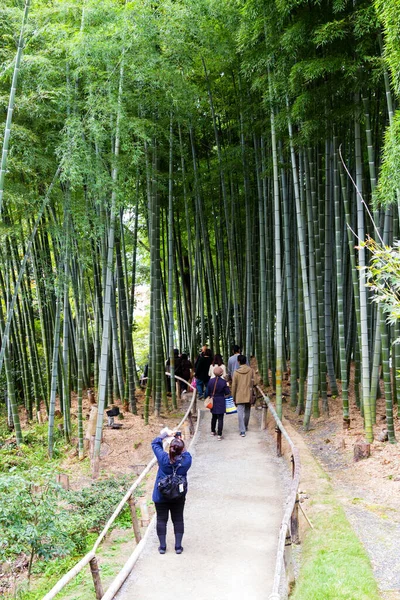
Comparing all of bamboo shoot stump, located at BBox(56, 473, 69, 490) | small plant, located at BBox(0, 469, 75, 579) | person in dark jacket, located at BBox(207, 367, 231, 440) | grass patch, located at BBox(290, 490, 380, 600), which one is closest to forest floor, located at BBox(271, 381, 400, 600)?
grass patch, located at BBox(290, 490, 380, 600)

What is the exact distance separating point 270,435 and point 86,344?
227 inches

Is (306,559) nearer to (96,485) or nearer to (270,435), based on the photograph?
(96,485)

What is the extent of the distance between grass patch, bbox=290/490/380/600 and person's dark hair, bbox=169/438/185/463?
3.56ft

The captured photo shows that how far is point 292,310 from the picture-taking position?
873cm

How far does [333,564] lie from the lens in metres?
3.71

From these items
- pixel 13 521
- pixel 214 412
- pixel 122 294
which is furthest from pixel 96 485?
pixel 122 294

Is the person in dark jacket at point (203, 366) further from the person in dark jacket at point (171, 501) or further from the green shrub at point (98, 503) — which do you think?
the person in dark jacket at point (171, 501)

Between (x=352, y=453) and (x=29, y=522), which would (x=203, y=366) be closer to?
(x=352, y=453)

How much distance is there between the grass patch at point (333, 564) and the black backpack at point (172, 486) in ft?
3.06

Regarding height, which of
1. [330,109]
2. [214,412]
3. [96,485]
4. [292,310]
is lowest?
[96,485]

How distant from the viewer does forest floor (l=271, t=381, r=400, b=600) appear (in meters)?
4.08

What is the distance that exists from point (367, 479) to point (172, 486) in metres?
2.70

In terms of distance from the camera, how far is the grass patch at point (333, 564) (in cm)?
336

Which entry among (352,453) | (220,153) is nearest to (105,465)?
(352,453)
